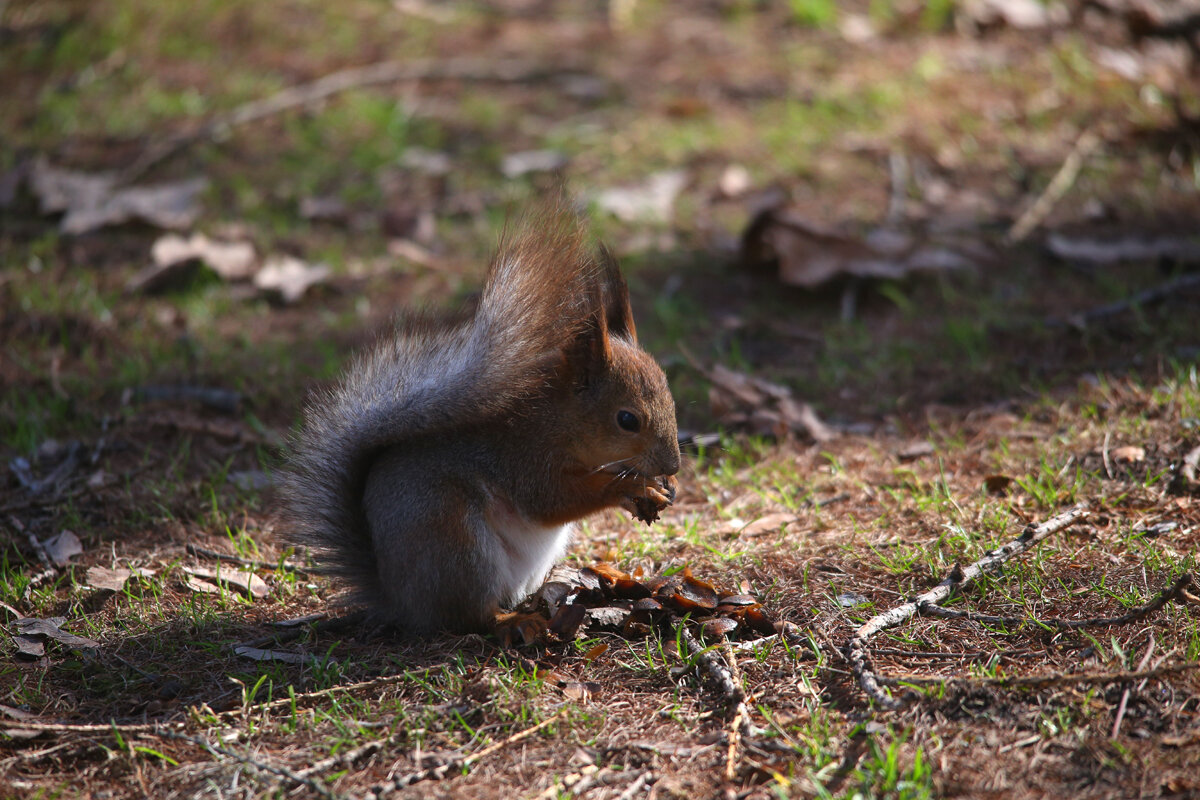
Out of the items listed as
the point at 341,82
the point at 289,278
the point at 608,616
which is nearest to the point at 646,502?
the point at 608,616

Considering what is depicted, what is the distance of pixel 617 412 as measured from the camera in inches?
82.9

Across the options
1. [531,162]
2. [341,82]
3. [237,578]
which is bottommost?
[237,578]

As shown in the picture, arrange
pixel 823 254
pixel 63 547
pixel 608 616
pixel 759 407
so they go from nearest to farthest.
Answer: pixel 608 616
pixel 63 547
pixel 759 407
pixel 823 254

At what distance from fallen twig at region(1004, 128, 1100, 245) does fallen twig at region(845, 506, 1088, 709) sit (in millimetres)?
1881

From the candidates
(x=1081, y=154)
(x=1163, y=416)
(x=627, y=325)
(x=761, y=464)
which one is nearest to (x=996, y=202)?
(x=1081, y=154)

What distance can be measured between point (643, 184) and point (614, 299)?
226 centimetres

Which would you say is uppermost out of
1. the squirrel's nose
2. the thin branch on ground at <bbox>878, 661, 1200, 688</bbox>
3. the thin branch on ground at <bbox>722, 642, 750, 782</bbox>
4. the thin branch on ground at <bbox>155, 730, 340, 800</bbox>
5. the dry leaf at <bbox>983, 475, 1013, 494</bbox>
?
the squirrel's nose

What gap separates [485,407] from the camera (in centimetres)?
195

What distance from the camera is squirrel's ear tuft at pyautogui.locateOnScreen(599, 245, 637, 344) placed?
2.09 meters

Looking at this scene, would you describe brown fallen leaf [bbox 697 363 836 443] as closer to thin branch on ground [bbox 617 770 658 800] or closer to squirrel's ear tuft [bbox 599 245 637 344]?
squirrel's ear tuft [bbox 599 245 637 344]

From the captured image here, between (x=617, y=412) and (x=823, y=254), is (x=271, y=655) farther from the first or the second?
(x=823, y=254)

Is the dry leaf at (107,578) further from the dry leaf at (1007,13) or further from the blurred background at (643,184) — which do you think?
the dry leaf at (1007,13)

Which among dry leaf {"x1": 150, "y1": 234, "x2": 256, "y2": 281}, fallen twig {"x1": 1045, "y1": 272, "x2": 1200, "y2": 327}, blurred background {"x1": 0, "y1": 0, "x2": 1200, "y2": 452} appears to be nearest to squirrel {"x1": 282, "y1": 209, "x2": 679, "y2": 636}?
blurred background {"x1": 0, "y1": 0, "x2": 1200, "y2": 452}

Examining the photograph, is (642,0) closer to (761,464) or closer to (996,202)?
(996,202)
